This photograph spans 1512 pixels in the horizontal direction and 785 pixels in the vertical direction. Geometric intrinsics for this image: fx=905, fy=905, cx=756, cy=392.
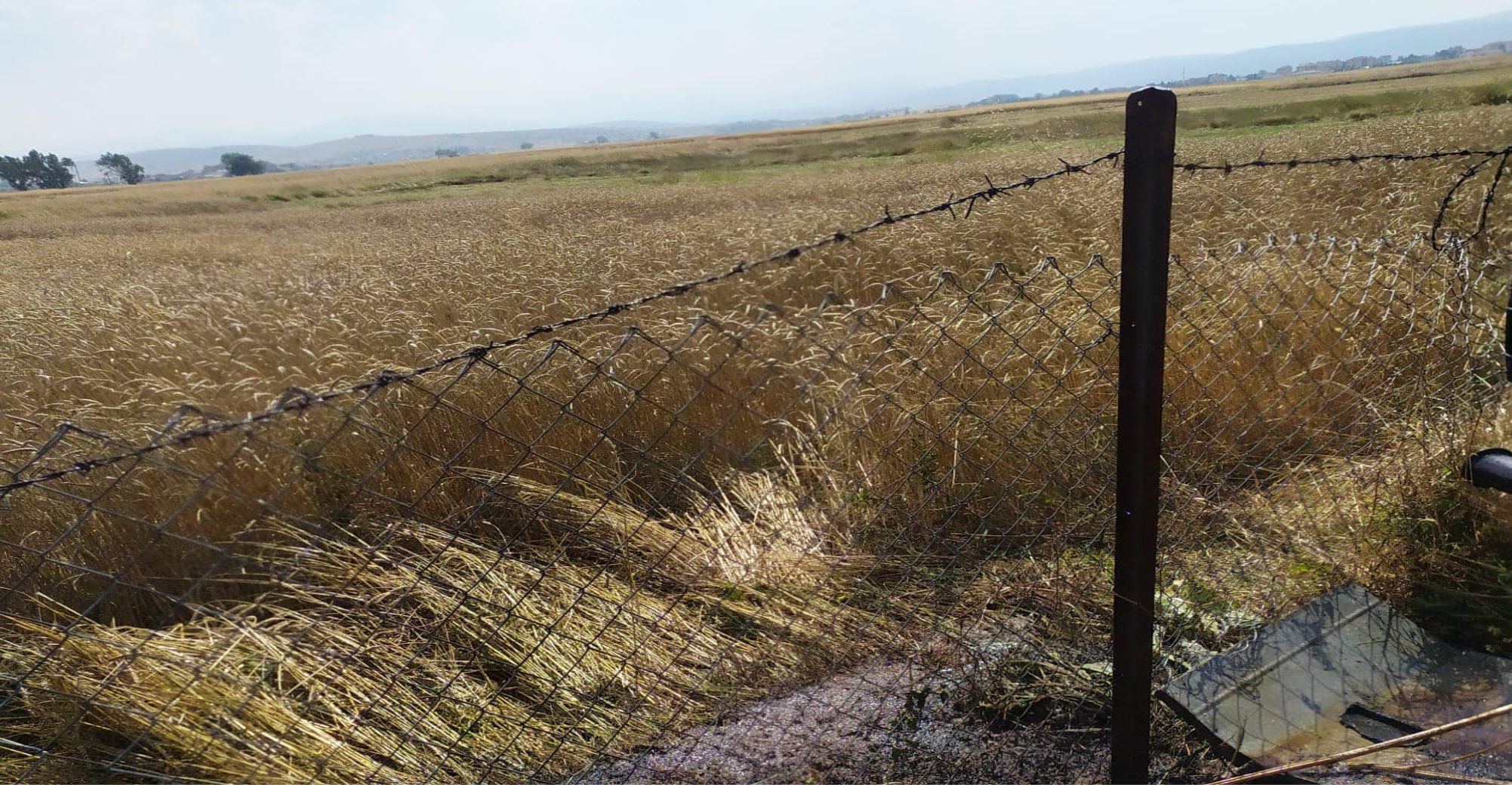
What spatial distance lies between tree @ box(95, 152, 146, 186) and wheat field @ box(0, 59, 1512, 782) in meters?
99.6

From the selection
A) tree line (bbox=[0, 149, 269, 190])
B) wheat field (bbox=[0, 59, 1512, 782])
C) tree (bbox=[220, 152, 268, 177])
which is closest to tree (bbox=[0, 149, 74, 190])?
tree line (bbox=[0, 149, 269, 190])

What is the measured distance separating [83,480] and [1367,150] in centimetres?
1358

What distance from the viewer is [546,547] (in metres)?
3.44

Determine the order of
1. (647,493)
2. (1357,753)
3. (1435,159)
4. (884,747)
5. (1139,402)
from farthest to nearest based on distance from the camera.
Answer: (1435,159) → (647,493) → (884,747) → (1357,753) → (1139,402)

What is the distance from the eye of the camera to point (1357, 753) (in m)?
2.01

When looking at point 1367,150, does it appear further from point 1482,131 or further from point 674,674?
point 674,674

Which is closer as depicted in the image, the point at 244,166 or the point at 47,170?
the point at 47,170

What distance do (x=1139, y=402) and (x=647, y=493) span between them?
222cm

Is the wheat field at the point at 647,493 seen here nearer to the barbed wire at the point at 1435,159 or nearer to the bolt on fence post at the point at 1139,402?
the barbed wire at the point at 1435,159

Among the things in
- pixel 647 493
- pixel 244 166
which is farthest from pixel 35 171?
pixel 647 493

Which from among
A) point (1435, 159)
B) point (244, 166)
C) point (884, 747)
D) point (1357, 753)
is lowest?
point (884, 747)

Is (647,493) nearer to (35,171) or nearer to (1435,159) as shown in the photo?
(1435,159)

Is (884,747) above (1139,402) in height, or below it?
below

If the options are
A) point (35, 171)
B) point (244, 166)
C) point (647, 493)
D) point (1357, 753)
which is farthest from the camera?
point (244, 166)
